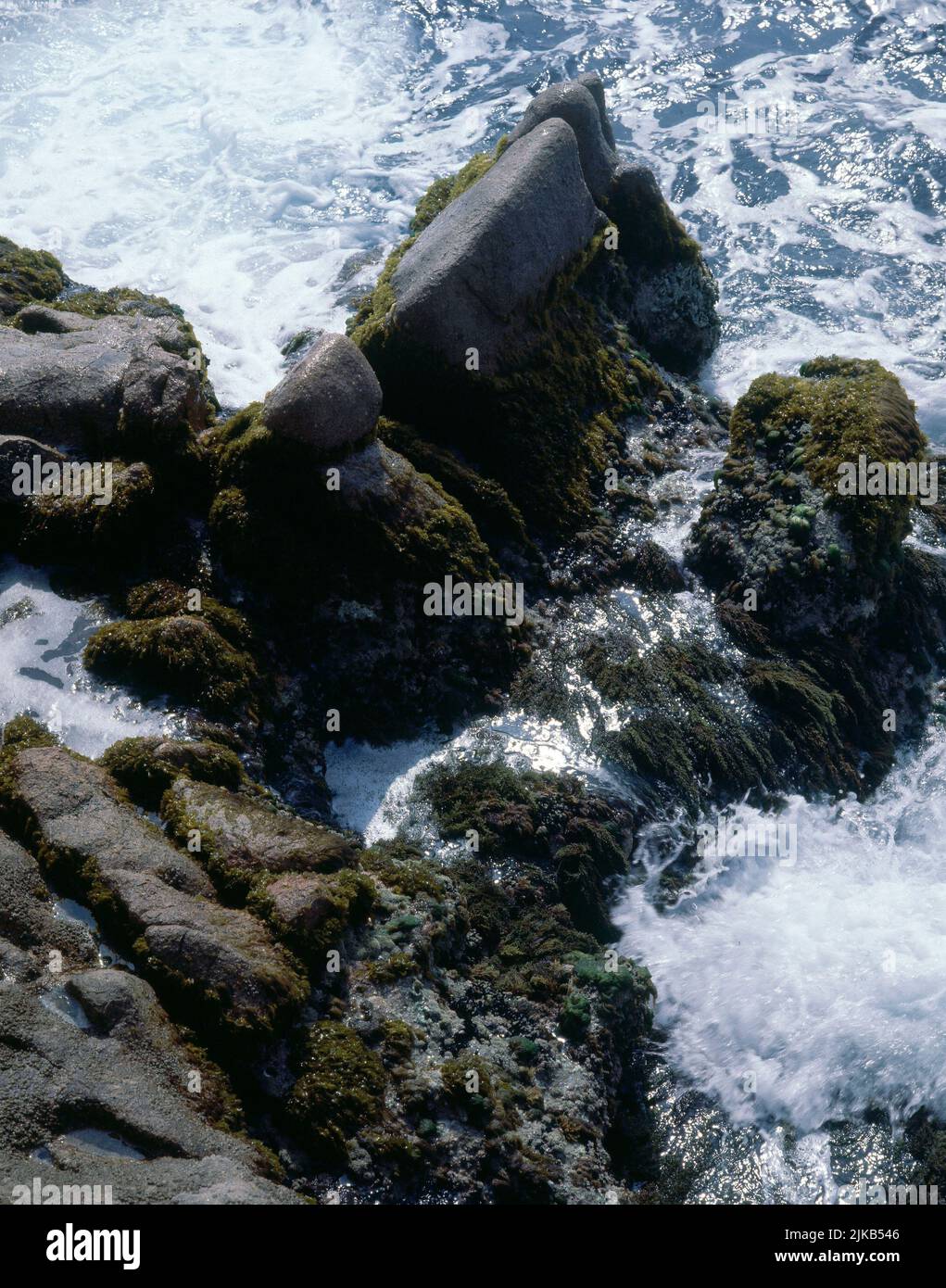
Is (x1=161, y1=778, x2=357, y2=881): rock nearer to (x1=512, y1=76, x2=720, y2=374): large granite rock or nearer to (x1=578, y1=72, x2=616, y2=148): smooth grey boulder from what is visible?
(x1=512, y1=76, x2=720, y2=374): large granite rock

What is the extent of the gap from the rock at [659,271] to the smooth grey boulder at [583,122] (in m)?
0.26

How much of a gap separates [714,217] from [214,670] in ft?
51.9

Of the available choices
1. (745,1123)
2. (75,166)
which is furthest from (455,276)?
(75,166)

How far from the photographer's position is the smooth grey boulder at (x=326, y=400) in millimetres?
10023

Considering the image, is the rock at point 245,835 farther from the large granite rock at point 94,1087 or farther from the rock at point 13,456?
the rock at point 13,456

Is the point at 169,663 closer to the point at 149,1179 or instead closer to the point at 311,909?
the point at 311,909

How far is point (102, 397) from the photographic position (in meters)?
10.5

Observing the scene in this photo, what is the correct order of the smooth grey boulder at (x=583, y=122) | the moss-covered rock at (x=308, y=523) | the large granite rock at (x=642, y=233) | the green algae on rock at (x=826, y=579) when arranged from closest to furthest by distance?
the moss-covered rock at (x=308, y=523) → the green algae on rock at (x=826, y=579) → the smooth grey boulder at (x=583, y=122) → the large granite rock at (x=642, y=233)

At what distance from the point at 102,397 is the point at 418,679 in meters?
4.10

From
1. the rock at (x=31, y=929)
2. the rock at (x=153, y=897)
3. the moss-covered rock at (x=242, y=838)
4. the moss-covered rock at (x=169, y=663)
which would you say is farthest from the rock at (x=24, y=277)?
the rock at (x=31, y=929)

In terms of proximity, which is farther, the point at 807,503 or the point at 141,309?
the point at 141,309

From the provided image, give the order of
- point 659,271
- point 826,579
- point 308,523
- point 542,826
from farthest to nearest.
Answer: point 659,271 → point 826,579 → point 308,523 → point 542,826

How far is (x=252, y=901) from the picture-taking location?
24.5 feet

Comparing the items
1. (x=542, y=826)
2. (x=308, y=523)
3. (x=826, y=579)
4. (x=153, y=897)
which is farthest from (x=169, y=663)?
(x=826, y=579)
